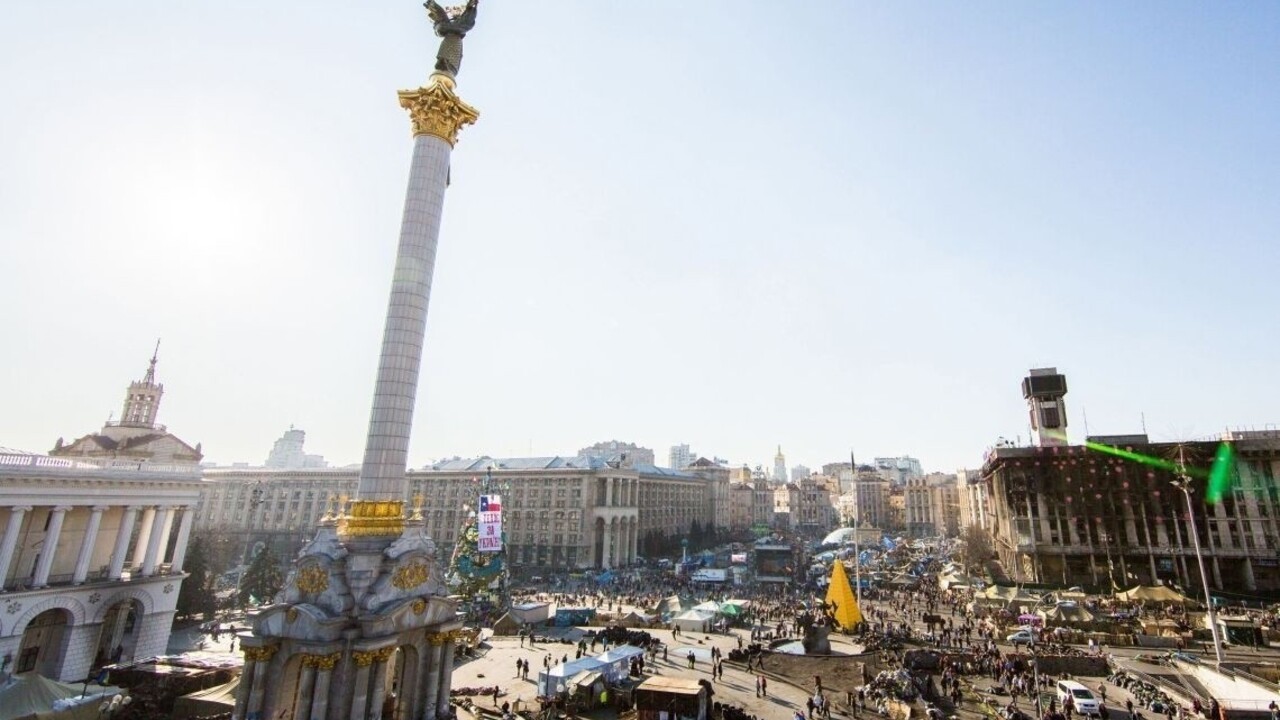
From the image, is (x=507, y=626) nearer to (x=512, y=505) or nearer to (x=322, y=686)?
(x=322, y=686)

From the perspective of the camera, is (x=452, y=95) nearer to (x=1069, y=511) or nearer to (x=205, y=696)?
(x=205, y=696)

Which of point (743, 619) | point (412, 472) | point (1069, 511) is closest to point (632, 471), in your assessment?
point (412, 472)

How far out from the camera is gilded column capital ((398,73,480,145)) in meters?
29.1

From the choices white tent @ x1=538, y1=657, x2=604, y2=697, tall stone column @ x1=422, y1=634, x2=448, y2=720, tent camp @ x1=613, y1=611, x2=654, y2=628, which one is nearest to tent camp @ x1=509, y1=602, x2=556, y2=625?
tent camp @ x1=613, y1=611, x2=654, y2=628

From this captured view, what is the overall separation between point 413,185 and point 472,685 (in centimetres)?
2525

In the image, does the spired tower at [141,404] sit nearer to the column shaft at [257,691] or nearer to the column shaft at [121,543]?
the column shaft at [121,543]

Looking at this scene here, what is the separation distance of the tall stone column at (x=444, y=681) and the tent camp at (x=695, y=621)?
2359cm

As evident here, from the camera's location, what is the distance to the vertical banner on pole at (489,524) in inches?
1698

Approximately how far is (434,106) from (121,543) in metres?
32.2

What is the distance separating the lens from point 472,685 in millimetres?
31531

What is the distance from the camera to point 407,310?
27141mm

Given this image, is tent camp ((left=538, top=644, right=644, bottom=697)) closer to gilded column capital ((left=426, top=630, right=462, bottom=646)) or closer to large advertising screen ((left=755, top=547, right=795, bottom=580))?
gilded column capital ((left=426, top=630, right=462, bottom=646))

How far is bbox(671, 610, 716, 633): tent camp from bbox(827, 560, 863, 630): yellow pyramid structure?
8.80m

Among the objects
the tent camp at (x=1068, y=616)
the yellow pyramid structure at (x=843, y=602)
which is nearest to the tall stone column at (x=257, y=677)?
the yellow pyramid structure at (x=843, y=602)
